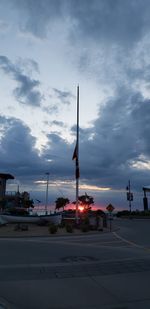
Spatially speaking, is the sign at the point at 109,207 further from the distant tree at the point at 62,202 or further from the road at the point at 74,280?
the distant tree at the point at 62,202

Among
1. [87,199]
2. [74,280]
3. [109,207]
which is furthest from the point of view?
[87,199]

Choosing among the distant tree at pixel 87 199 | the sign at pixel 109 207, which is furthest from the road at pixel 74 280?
the distant tree at pixel 87 199

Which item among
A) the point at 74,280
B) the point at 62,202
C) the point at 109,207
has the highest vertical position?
the point at 62,202

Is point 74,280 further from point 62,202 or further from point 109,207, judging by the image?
point 62,202

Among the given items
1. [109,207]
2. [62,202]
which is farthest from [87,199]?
[109,207]

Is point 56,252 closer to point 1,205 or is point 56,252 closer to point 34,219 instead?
point 34,219

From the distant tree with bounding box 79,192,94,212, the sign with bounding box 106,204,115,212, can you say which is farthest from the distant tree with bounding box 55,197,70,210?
the sign with bounding box 106,204,115,212

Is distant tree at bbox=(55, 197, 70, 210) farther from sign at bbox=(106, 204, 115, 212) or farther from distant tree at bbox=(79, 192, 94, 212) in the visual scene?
sign at bbox=(106, 204, 115, 212)

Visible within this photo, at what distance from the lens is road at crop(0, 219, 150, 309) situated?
7082mm

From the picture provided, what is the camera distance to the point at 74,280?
9227mm

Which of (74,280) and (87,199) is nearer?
(74,280)

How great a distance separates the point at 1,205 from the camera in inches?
2724

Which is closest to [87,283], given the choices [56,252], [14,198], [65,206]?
[56,252]

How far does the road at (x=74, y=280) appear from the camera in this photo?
708 cm
